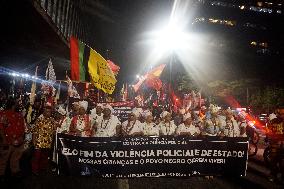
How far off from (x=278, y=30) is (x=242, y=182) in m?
102

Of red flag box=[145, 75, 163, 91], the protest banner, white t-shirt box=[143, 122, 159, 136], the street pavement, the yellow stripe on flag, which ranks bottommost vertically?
the street pavement

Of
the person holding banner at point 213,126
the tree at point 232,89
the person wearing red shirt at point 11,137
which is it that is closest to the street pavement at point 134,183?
the person wearing red shirt at point 11,137

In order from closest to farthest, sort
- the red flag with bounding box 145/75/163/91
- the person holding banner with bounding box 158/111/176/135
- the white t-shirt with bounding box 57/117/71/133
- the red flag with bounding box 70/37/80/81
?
the white t-shirt with bounding box 57/117/71/133 → the red flag with bounding box 70/37/80/81 → the person holding banner with bounding box 158/111/176/135 → the red flag with bounding box 145/75/163/91

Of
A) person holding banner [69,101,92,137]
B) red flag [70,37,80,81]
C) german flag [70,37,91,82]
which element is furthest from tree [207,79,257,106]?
person holding banner [69,101,92,137]

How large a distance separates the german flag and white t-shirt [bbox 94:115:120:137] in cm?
124

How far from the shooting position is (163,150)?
8117mm

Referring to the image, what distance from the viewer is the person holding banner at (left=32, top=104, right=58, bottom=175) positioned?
862 cm

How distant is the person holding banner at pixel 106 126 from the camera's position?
895cm

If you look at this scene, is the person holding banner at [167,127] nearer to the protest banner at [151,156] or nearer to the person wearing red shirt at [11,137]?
the protest banner at [151,156]

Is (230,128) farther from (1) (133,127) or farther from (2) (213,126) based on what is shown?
(1) (133,127)

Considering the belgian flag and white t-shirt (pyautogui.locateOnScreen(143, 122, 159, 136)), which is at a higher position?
the belgian flag

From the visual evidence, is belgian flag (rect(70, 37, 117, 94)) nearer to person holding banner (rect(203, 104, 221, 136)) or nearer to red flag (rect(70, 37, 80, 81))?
red flag (rect(70, 37, 80, 81))

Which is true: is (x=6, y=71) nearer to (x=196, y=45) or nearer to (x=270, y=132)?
Answer: (x=270, y=132)

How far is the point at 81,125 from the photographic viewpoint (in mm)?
8758
